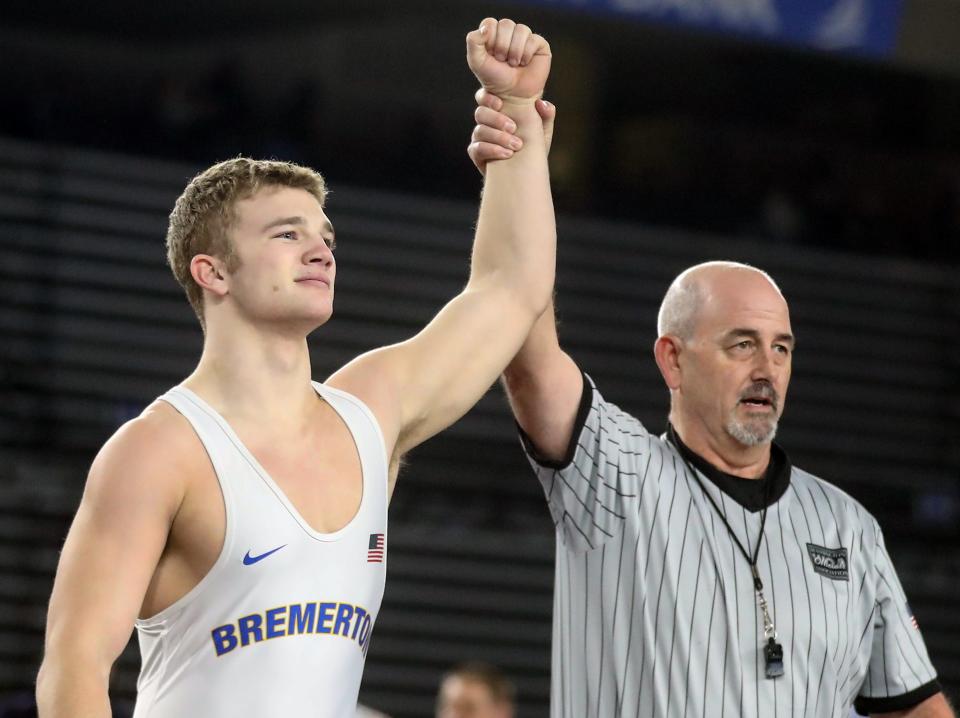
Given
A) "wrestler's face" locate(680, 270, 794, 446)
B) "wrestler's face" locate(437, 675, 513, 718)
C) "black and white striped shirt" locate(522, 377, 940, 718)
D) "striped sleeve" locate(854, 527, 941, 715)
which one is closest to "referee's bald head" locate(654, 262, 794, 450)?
"wrestler's face" locate(680, 270, 794, 446)

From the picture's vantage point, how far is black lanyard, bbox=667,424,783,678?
3.00m

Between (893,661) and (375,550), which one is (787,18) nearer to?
(893,661)

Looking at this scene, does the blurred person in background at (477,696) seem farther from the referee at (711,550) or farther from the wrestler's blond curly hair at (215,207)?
the wrestler's blond curly hair at (215,207)

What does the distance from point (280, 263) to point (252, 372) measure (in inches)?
7.5

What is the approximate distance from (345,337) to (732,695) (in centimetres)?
810

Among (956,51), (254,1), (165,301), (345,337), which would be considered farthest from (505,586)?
(254,1)

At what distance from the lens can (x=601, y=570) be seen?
313 cm

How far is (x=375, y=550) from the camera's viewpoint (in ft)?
8.48

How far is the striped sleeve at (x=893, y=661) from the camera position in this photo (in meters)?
3.23

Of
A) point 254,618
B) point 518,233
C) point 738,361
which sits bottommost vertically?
point 254,618

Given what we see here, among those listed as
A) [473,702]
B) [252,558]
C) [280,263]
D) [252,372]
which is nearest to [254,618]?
[252,558]

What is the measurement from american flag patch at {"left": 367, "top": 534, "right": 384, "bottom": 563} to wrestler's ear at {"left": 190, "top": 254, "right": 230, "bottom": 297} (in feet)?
1.61

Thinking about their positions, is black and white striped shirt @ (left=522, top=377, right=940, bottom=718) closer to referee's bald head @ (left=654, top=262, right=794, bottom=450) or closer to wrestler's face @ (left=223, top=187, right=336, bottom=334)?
referee's bald head @ (left=654, top=262, right=794, bottom=450)

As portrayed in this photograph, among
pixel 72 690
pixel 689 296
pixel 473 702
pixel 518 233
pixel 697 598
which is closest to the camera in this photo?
pixel 72 690
